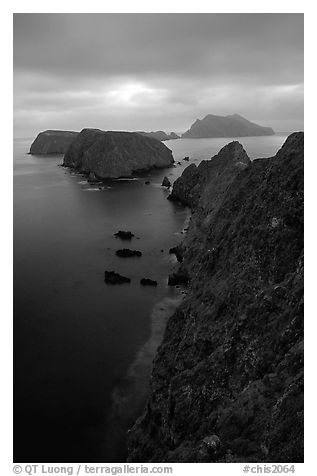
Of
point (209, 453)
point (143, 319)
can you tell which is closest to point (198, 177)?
point (143, 319)

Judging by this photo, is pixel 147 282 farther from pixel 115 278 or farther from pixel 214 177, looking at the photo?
pixel 214 177

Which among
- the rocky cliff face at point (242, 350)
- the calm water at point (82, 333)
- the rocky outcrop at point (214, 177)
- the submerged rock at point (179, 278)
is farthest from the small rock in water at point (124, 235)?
the rocky cliff face at point (242, 350)

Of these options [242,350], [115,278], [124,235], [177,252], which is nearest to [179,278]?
[115,278]

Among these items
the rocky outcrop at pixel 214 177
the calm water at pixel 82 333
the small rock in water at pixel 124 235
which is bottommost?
the calm water at pixel 82 333

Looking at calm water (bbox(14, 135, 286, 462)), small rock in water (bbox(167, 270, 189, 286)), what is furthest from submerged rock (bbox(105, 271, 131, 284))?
small rock in water (bbox(167, 270, 189, 286))

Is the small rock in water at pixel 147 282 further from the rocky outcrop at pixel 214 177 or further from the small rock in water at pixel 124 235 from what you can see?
the small rock in water at pixel 124 235

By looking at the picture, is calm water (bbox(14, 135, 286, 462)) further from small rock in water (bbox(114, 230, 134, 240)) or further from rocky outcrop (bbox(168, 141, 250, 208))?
rocky outcrop (bbox(168, 141, 250, 208))
